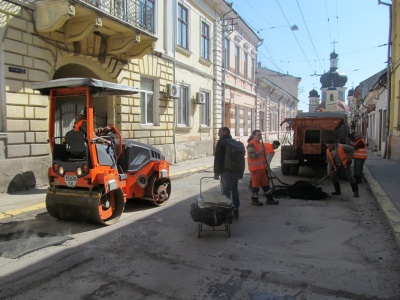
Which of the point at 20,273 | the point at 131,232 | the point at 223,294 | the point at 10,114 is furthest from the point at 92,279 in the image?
the point at 10,114

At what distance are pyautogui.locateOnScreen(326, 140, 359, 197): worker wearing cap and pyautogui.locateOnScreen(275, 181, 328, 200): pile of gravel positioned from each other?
0.47 meters

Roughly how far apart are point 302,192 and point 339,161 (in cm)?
119

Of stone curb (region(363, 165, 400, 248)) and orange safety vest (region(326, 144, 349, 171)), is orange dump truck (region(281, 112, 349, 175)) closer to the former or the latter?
stone curb (region(363, 165, 400, 248))

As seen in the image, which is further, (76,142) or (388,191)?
(388,191)

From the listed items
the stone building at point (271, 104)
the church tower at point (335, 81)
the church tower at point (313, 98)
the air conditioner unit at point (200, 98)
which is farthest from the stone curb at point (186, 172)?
the church tower at point (313, 98)

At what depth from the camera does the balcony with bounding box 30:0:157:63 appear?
8.98 metres

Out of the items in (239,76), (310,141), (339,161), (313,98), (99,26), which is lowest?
(339,161)

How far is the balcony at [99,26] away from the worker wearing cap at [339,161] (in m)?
6.95

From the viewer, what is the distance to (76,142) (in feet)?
18.9

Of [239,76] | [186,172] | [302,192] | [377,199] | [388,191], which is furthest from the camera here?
[239,76]

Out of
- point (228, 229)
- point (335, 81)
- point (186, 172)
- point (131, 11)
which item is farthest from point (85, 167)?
point (335, 81)

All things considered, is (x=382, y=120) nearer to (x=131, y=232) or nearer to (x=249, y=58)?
(x=249, y=58)

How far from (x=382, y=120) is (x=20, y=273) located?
75.0 feet

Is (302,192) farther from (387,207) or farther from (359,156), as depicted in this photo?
(359,156)
